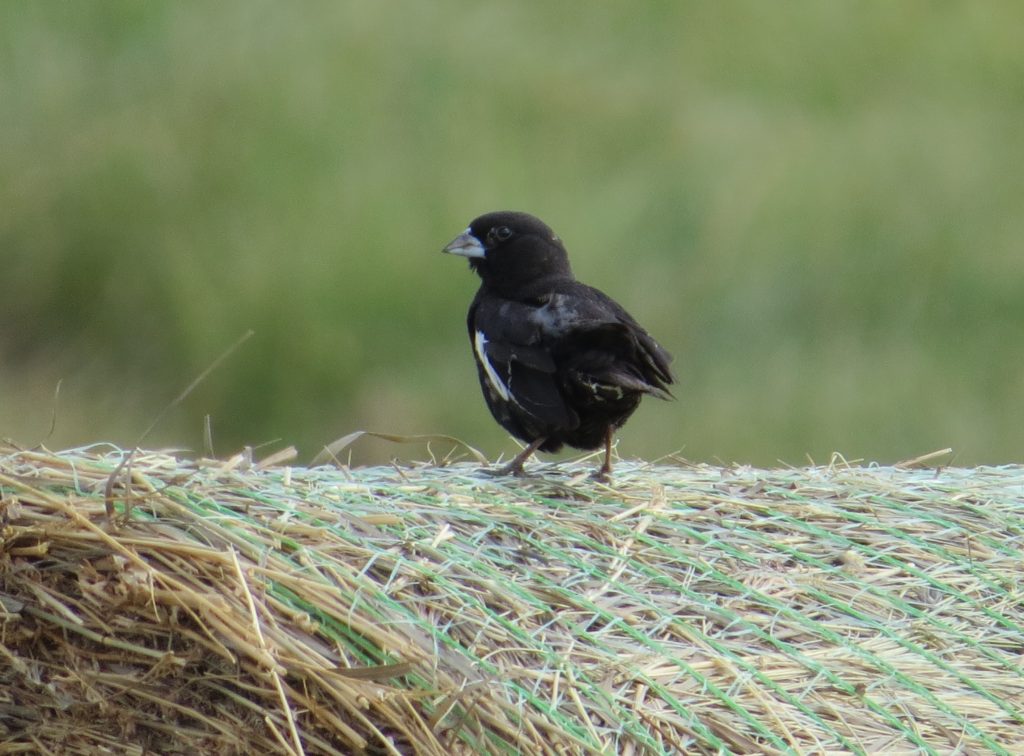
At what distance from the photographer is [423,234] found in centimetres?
990

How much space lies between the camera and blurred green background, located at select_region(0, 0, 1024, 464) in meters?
9.67

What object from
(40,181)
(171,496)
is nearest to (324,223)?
(40,181)

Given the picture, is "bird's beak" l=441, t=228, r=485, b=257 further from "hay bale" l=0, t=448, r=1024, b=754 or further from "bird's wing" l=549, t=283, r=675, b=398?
"hay bale" l=0, t=448, r=1024, b=754

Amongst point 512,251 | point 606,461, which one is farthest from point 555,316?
point 512,251

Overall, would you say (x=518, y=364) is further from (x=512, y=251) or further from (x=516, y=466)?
(x=512, y=251)

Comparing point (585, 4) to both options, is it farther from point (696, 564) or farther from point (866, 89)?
point (696, 564)

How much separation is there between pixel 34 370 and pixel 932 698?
24.4ft

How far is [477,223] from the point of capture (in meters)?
4.79

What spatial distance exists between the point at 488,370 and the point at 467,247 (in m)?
0.56

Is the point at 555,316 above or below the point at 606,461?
above

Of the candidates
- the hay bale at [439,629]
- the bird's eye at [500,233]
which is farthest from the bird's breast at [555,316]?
the hay bale at [439,629]

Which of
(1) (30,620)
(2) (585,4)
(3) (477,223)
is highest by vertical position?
(2) (585,4)

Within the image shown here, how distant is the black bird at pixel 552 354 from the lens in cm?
396

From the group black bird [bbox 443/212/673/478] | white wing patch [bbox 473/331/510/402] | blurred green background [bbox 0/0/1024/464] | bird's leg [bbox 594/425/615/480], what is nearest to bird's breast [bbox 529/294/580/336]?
black bird [bbox 443/212/673/478]
